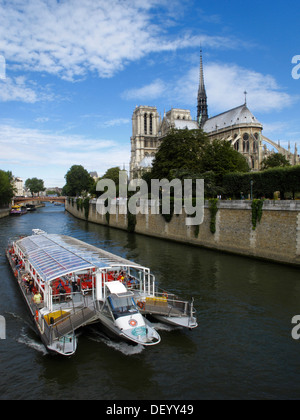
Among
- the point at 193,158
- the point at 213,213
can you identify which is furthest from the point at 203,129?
the point at 213,213

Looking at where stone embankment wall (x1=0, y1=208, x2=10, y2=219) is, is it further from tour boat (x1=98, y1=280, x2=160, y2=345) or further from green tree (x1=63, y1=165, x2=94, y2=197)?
tour boat (x1=98, y1=280, x2=160, y2=345)

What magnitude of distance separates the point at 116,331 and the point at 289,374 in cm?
597

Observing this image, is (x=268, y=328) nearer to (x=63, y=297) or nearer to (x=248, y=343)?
(x=248, y=343)

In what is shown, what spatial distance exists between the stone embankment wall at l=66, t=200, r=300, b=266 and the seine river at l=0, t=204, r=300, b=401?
6.14 m

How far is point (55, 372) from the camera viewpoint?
Answer: 11367 mm

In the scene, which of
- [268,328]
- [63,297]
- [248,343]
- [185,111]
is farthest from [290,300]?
[185,111]

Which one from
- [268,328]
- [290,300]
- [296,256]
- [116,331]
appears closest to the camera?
[116,331]

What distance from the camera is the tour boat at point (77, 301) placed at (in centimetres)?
1248

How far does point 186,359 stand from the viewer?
474 inches

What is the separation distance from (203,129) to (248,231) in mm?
70910

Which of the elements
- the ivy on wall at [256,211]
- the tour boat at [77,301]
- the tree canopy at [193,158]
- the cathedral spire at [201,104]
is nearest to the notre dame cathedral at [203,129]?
the cathedral spire at [201,104]

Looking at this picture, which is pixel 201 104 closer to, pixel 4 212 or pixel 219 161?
pixel 4 212

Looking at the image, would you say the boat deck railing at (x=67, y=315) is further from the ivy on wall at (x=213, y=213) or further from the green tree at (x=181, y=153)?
the green tree at (x=181, y=153)

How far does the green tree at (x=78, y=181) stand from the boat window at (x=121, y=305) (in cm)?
Answer: 10300
